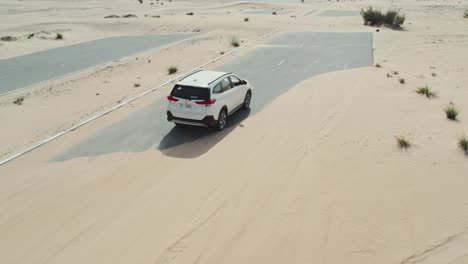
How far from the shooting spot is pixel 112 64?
2436 centimetres

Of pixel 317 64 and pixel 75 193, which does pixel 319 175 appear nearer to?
pixel 75 193

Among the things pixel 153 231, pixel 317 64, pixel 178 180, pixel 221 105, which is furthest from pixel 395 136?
pixel 317 64

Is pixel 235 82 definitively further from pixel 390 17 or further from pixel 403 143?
pixel 390 17

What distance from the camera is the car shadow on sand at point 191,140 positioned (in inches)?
447

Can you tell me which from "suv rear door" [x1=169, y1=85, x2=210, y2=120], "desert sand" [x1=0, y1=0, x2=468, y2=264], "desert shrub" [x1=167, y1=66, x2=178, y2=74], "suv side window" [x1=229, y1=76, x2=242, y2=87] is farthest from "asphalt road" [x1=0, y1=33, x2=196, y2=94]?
"suv side window" [x1=229, y1=76, x2=242, y2=87]

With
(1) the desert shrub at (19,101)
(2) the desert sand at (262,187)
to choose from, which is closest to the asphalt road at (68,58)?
(1) the desert shrub at (19,101)

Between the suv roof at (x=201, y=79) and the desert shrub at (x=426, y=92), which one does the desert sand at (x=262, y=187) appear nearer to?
A: the desert shrub at (x=426, y=92)

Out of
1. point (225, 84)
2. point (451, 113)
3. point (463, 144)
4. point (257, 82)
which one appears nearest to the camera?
point (463, 144)

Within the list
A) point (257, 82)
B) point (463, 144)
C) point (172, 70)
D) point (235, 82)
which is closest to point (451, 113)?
point (463, 144)

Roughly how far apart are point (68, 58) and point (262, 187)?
75.4 feet

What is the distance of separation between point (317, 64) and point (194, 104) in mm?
13518

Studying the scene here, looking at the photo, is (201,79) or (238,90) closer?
(201,79)

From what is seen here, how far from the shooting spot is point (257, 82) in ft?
63.7

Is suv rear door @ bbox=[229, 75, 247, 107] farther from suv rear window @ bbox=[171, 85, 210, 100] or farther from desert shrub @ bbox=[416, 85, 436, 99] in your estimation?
desert shrub @ bbox=[416, 85, 436, 99]
